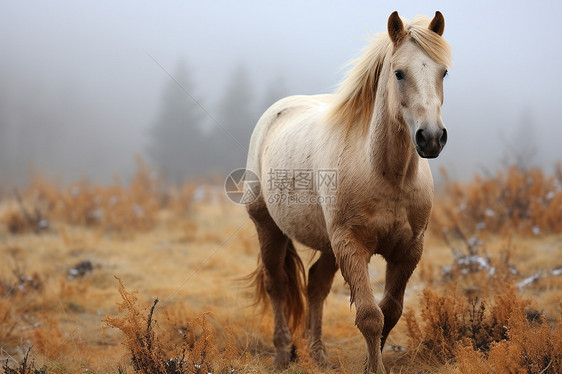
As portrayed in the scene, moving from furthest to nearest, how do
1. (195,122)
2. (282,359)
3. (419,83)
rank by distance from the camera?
(195,122) < (282,359) < (419,83)

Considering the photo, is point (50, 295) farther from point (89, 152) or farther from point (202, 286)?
point (89, 152)

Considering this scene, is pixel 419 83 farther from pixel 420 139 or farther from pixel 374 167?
pixel 374 167

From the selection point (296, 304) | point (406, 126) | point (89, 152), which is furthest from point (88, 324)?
point (89, 152)

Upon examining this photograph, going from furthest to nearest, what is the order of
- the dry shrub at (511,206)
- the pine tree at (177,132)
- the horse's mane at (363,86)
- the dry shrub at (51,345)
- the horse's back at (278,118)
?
1. the pine tree at (177,132)
2. the dry shrub at (511,206)
3. the horse's back at (278,118)
4. the dry shrub at (51,345)
5. the horse's mane at (363,86)

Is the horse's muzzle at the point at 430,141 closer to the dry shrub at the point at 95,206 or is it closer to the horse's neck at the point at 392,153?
the horse's neck at the point at 392,153

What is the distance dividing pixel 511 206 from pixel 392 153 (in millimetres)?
5326

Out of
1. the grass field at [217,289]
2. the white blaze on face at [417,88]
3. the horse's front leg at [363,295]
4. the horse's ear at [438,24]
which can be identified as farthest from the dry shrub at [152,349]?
the horse's ear at [438,24]

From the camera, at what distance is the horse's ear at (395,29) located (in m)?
2.69

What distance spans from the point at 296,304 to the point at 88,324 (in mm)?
2088

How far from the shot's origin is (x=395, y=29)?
273 cm

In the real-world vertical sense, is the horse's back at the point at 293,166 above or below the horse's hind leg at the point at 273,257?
above

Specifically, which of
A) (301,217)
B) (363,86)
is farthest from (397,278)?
(363,86)

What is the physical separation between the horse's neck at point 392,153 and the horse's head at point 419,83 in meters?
0.15

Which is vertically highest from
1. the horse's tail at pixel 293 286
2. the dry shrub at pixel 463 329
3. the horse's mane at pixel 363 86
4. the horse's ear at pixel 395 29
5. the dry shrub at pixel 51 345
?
the horse's ear at pixel 395 29
